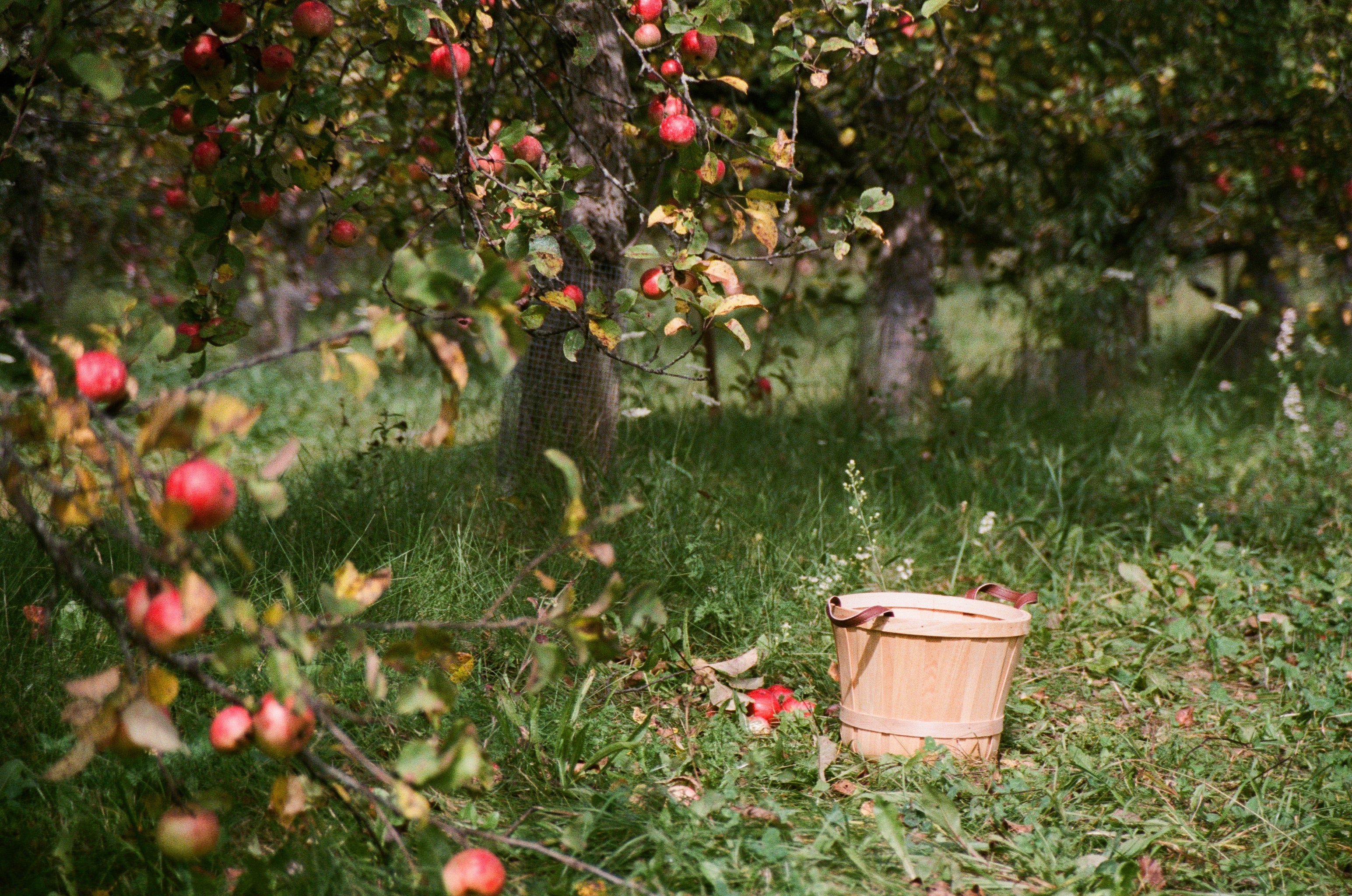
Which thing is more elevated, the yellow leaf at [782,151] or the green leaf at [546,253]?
the yellow leaf at [782,151]

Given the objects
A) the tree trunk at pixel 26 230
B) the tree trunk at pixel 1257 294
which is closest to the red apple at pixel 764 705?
the tree trunk at pixel 26 230

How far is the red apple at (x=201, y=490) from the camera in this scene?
103cm

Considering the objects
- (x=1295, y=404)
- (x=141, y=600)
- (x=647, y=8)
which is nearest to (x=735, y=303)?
(x=647, y=8)

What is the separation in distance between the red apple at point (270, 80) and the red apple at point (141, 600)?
41.2 inches

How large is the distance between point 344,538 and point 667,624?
0.90 meters

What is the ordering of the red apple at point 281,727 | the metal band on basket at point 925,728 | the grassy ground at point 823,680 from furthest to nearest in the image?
the metal band on basket at point 925,728 < the grassy ground at point 823,680 < the red apple at point 281,727

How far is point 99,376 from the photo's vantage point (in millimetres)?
1152

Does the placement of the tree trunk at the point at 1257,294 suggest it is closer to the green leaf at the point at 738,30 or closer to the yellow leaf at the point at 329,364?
the green leaf at the point at 738,30

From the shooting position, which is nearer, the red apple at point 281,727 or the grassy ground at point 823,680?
the red apple at point 281,727

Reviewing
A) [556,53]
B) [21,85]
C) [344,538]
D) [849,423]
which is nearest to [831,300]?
[849,423]

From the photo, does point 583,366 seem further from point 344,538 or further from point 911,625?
point 911,625

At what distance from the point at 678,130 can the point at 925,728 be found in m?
1.31

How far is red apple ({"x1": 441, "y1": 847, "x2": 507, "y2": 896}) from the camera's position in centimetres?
114

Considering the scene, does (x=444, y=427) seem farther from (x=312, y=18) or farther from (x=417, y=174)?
(x=417, y=174)
